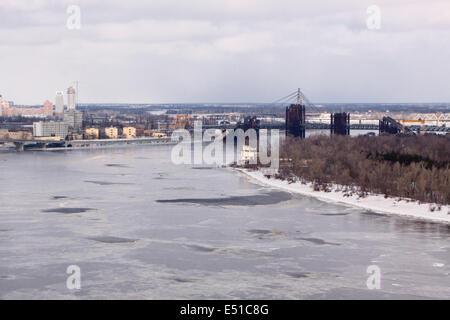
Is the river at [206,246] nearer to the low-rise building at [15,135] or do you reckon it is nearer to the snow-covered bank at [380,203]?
the snow-covered bank at [380,203]

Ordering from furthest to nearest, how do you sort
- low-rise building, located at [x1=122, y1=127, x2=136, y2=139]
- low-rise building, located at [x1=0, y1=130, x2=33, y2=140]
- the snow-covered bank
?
low-rise building, located at [x1=122, y1=127, x2=136, y2=139] < low-rise building, located at [x1=0, y1=130, x2=33, y2=140] < the snow-covered bank

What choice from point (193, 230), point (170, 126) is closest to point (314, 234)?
point (193, 230)

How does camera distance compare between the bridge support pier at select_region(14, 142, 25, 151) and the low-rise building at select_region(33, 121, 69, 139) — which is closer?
the bridge support pier at select_region(14, 142, 25, 151)

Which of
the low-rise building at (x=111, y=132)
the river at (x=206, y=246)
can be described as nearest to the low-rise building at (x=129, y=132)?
the low-rise building at (x=111, y=132)

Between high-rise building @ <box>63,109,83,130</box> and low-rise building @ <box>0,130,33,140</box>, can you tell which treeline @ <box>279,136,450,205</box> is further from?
high-rise building @ <box>63,109,83,130</box>

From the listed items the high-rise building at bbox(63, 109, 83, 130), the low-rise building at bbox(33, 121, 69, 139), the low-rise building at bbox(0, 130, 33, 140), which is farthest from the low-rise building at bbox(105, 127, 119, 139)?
the high-rise building at bbox(63, 109, 83, 130)

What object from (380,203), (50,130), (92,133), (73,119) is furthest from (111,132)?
(380,203)
